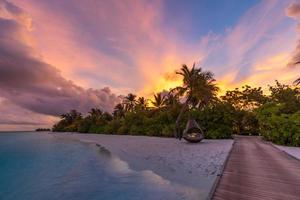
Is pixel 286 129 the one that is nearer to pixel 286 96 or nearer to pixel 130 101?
pixel 286 96

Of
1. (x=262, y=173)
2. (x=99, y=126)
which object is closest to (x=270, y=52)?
(x=262, y=173)

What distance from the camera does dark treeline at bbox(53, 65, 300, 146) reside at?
742 inches

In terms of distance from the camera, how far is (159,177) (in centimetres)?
878

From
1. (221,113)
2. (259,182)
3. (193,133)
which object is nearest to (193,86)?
(221,113)

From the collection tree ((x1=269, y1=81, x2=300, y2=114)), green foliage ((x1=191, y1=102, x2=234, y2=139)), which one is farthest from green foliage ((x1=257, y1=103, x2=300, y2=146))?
green foliage ((x1=191, y1=102, x2=234, y2=139))

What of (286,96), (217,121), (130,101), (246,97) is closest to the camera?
(286,96)

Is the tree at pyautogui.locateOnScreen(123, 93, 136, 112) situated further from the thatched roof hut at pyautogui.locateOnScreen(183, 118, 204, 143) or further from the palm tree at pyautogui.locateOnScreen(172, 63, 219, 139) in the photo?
the thatched roof hut at pyautogui.locateOnScreen(183, 118, 204, 143)

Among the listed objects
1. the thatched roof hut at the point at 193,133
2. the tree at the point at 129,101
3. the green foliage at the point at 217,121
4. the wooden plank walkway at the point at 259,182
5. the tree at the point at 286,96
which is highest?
the tree at the point at 129,101

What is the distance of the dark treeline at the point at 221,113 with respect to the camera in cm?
1886

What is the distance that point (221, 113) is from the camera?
90.4ft

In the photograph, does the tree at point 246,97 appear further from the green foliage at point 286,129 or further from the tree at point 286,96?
the green foliage at point 286,129

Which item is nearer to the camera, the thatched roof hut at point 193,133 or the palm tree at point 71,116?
the thatched roof hut at point 193,133

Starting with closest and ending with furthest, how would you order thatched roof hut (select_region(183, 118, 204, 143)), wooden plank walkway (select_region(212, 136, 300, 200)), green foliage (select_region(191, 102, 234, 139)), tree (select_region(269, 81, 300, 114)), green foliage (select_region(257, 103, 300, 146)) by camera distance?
1. wooden plank walkway (select_region(212, 136, 300, 200))
2. green foliage (select_region(257, 103, 300, 146))
3. thatched roof hut (select_region(183, 118, 204, 143))
4. tree (select_region(269, 81, 300, 114))
5. green foliage (select_region(191, 102, 234, 139))

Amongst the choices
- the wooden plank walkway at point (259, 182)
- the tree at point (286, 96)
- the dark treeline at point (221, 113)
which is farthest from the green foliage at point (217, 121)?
the wooden plank walkway at point (259, 182)
